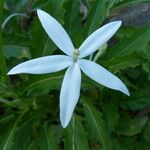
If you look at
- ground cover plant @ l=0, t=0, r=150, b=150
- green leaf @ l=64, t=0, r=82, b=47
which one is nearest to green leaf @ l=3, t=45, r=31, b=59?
ground cover plant @ l=0, t=0, r=150, b=150

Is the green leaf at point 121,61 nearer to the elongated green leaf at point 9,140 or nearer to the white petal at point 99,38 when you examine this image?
the white petal at point 99,38

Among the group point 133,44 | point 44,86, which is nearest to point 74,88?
point 44,86

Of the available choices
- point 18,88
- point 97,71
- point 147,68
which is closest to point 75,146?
point 18,88

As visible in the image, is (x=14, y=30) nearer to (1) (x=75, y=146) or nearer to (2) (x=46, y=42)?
(2) (x=46, y=42)

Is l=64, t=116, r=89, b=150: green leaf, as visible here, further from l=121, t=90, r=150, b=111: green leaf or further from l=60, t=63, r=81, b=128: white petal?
l=60, t=63, r=81, b=128: white petal

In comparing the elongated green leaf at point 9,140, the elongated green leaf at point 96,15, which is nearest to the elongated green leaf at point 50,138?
the elongated green leaf at point 9,140

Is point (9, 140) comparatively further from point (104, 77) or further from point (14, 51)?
point (104, 77)
